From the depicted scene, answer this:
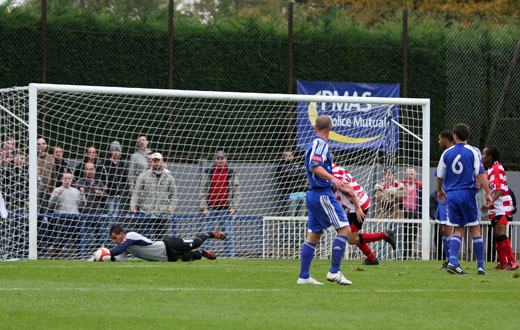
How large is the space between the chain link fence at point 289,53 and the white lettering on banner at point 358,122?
1.34 meters

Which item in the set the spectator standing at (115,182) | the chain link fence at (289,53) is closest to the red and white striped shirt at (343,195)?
the spectator standing at (115,182)

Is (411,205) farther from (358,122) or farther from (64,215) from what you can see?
(64,215)

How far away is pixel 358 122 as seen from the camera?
19.1 metres

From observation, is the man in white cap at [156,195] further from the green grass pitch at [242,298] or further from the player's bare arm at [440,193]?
the player's bare arm at [440,193]

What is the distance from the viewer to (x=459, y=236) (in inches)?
489

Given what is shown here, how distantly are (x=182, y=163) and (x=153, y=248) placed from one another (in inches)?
131

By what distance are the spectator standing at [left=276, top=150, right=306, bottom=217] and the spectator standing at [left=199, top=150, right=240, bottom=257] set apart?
3.42 feet

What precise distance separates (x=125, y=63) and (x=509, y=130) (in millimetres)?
8970

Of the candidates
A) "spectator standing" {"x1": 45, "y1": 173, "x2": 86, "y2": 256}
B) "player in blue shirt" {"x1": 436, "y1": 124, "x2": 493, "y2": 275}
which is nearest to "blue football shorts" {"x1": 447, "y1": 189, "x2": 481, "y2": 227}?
"player in blue shirt" {"x1": 436, "y1": 124, "x2": 493, "y2": 275}

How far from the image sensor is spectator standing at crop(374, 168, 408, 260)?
17.9 m

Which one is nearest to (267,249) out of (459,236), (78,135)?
(78,135)

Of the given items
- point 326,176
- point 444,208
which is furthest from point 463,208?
point 326,176

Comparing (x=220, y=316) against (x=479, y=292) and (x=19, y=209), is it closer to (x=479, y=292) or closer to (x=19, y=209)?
(x=479, y=292)

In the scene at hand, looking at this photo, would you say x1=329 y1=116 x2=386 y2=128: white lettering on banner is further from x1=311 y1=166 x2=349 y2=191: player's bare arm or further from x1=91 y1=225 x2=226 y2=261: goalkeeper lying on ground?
x1=311 y1=166 x2=349 y2=191: player's bare arm
